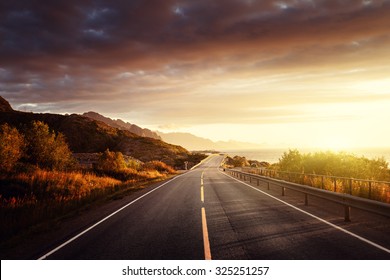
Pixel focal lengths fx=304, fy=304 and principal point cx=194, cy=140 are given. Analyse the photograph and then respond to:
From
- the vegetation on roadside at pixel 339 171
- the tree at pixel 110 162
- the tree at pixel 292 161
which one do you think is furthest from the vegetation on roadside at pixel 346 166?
the tree at pixel 110 162

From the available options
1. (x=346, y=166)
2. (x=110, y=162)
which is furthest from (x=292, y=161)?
(x=110, y=162)

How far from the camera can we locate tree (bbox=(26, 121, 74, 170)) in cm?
3062

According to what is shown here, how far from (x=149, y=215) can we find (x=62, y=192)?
8.60 m

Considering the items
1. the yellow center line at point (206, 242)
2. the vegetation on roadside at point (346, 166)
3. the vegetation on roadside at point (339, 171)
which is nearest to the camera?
the yellow center line at point (206, 242)

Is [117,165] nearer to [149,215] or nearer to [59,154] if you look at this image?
[59,154]

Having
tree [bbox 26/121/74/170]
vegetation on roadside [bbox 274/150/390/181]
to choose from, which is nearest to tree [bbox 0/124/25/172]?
tree [bbox 26/121/74/170]

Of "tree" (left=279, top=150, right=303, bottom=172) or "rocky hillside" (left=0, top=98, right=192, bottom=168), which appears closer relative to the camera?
"tree" (left=279, top=150, right=303, bottom=172)

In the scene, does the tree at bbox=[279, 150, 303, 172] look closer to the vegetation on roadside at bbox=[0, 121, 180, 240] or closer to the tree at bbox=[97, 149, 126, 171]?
the vegetation on roadside at bbox=[0, 121, 180, 240]

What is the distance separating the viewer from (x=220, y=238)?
778cm

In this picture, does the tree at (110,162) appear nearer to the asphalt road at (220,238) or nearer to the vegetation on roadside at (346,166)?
the vegetation on roadside at (346,166)

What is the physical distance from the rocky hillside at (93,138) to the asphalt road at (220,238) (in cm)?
9669

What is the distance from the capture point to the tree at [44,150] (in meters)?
Answer: 30.6

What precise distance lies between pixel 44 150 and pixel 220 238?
91.9 ft

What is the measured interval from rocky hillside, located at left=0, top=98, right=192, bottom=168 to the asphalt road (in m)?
96.7
